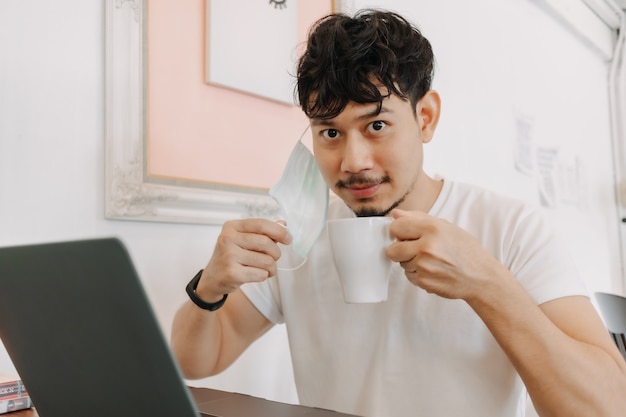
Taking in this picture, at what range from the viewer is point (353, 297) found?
0.77 m

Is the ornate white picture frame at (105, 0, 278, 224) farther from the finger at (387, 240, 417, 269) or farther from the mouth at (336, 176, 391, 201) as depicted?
the finger at (387, 240, 417, 269)

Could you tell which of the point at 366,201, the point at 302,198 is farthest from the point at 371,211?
the point at 302,198

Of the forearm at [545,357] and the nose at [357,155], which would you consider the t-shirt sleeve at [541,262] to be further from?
the nose at [357,155]

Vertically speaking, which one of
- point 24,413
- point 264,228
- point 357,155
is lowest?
point 24,413

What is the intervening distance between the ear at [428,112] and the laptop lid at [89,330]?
0.77 m

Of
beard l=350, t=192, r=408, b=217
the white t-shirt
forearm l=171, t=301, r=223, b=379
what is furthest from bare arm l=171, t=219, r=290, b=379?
beard l=350, t=192, r=408, b=217

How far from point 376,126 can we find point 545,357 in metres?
0.46

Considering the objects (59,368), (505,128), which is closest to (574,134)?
(505,128)

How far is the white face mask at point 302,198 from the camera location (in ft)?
2.97

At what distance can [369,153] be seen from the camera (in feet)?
3.17

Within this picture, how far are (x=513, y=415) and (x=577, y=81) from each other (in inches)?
111

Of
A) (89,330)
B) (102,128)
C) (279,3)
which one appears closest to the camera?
(89,330)

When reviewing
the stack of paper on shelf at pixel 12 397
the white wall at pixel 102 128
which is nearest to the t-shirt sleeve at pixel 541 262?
the white wall at pixel 102 128

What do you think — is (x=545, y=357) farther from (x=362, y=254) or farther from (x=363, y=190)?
(x=363, y=190)
